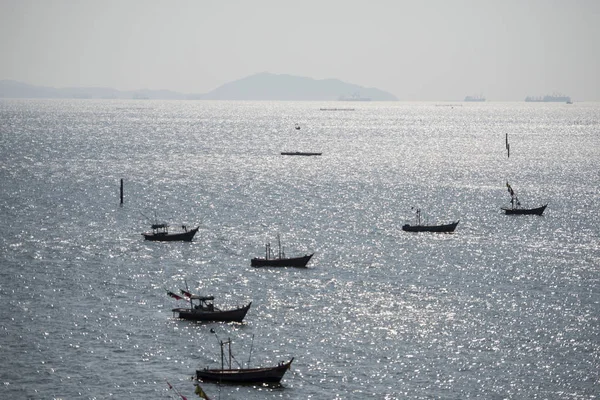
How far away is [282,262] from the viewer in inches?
4306

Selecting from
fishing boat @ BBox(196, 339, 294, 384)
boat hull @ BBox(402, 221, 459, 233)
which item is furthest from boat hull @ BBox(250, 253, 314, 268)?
fishing boat @ BBox(196, 339, 294, 384)

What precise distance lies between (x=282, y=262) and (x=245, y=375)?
39200 mm

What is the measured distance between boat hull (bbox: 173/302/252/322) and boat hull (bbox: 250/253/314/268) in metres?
23.0

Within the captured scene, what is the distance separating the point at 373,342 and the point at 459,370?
9244mm

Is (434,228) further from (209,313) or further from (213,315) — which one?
(209,313)

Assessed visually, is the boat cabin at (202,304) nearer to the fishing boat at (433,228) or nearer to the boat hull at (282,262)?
the boat hull at (282,262)

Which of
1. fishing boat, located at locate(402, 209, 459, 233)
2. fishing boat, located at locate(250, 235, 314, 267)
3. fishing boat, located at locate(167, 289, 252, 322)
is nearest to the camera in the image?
Answer: fishing boat, located at locate(167, 289, 252, 322)

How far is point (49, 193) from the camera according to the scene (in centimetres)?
17462

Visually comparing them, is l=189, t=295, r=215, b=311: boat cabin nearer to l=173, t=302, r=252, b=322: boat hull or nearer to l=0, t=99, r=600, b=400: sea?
l=173, t=302, r=252, b=322: boat hull

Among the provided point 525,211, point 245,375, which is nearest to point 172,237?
point 245,375

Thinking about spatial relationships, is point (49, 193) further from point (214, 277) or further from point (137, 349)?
point (137, 349)

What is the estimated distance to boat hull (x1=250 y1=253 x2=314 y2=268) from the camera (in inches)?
4304

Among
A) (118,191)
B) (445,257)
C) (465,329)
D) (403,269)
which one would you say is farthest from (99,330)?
(118,191)

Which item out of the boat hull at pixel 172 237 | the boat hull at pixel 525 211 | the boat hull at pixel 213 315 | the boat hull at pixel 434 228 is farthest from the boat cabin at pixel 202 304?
the boat hull at pixel 525 211
